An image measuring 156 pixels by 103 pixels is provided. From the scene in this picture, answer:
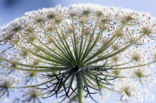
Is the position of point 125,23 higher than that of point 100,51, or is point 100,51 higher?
point 125,23

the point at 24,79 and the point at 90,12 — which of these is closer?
the point at 90,12

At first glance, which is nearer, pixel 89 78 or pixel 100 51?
pixel 100 51

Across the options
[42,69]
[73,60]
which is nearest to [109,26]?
[73,60]

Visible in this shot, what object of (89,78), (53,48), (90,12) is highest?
(90,12)

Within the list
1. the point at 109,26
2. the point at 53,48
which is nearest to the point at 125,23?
the point at 109,26

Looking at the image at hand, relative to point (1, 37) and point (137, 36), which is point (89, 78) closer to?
point (137, 36)

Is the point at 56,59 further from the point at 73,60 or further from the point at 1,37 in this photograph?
the point at 1,37
